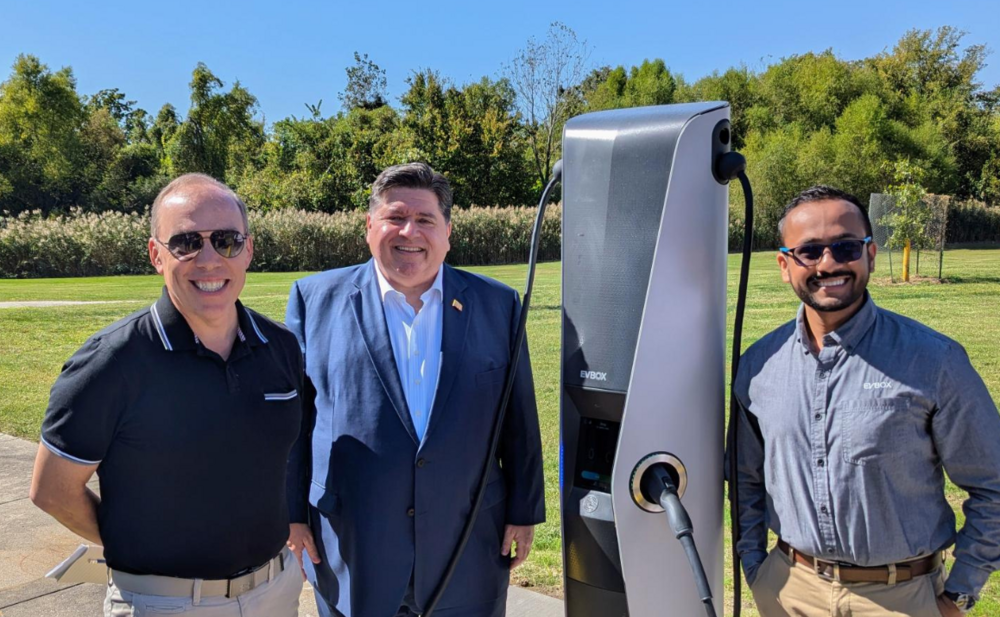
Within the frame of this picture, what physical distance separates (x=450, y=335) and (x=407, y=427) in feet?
0.99

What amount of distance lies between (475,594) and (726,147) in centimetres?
145

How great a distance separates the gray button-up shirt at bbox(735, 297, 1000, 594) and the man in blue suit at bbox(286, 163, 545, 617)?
81 cm

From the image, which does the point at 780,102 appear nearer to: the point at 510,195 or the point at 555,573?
the point at 510,195

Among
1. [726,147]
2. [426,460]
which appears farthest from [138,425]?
[726,147]

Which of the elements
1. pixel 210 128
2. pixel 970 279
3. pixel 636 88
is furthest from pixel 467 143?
pixel 970 279

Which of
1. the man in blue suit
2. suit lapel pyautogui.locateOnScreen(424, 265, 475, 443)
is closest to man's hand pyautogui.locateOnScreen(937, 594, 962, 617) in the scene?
the man in blue suit

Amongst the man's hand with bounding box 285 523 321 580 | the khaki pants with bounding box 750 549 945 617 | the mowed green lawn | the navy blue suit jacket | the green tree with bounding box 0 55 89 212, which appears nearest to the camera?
the khaki pants with bounding box 750 549 945 617

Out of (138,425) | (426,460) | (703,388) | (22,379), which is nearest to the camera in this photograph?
(138,425)

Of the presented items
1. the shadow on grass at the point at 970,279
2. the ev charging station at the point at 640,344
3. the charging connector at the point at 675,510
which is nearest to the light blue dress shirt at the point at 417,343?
the ev charging station at the point at 640,344

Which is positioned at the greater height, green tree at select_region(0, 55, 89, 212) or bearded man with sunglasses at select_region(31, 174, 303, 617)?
green tree at select_region(0, 55, 89, 212)

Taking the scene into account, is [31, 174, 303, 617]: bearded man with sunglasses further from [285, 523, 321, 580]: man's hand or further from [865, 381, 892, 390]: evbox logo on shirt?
[865, 381, 892, 390]: evbox logo on shirt

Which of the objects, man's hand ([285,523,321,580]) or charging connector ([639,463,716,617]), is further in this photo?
man's hand ([285,523,321,580])

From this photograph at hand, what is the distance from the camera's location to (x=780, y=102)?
→ 142 feet

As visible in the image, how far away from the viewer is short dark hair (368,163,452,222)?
2.24 meters
